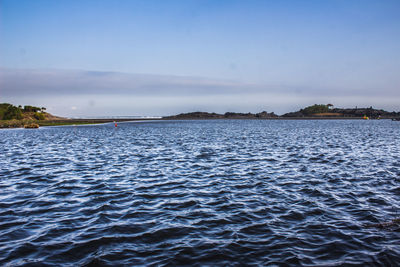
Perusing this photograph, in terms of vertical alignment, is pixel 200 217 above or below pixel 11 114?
below

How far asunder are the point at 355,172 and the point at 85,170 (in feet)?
73.9

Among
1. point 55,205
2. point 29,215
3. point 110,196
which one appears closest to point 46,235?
point 29,215

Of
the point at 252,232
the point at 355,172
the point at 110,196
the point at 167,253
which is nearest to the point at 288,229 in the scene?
the point at 252,232

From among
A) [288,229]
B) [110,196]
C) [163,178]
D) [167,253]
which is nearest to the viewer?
[167,253]

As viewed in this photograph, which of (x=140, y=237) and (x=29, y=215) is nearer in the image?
(x=140, y=237)

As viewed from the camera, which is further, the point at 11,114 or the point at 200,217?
the point at 11,114

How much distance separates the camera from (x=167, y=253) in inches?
377

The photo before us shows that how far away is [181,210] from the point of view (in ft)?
46.7

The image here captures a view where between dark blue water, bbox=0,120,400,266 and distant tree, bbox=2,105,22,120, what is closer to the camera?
dark blue water, bbox=0,120,400,266

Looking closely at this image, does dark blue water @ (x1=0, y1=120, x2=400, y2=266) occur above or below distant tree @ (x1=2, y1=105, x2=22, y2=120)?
below

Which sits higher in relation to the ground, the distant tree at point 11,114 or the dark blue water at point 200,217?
the distant tree at point 11,114

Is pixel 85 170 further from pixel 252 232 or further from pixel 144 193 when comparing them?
pixel 252 232

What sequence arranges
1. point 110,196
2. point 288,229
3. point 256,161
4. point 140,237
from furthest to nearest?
point 256,161, point 110,196, point 288,229, point 140,237

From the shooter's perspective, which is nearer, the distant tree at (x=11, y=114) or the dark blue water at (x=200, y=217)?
the dark blue water at (x=200, y=217)
